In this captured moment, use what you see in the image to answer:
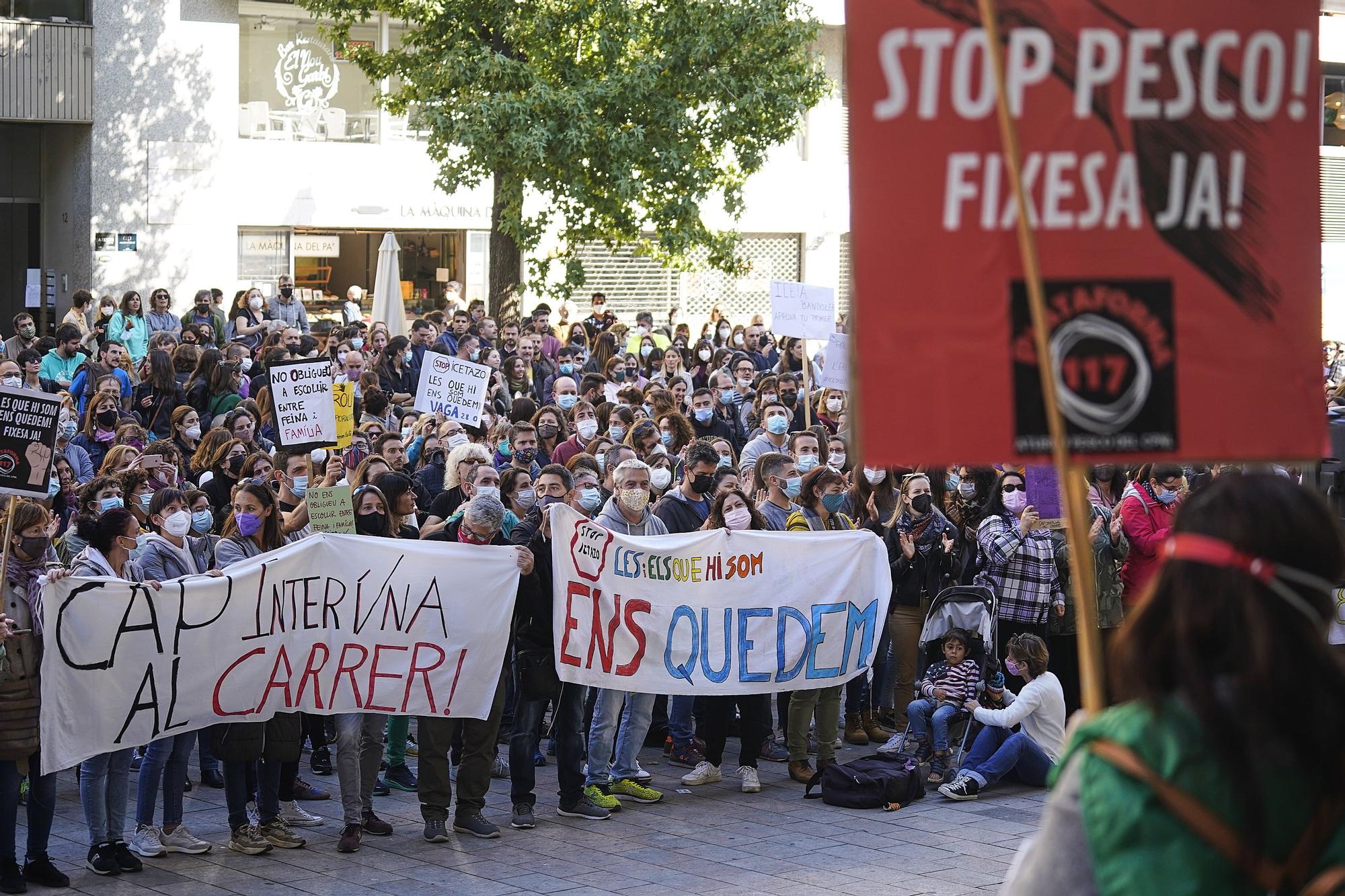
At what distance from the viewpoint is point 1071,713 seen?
11.6 m

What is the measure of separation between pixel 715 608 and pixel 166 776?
3.24 meters

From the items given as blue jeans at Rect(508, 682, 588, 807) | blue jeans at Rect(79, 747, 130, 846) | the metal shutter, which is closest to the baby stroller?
blue jeans at Rect(508, 682, 588, 807)

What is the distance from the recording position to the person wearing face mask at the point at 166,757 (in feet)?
26.6

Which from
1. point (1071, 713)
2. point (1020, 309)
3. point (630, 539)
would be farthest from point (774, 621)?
point (1020, 309)

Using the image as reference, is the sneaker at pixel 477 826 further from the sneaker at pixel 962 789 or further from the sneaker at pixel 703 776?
the sneaker at pixel 962 789

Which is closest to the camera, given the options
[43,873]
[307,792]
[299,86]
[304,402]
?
[43,873]

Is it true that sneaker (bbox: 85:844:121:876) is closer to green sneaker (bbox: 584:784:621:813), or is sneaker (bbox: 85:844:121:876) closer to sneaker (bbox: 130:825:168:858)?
sneaker (bbox: 130:825:168:858)

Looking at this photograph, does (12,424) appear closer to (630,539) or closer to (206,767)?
(206,767)

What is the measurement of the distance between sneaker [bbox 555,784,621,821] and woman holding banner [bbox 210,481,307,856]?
1.49m

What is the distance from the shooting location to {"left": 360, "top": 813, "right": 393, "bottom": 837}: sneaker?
868 centimetres

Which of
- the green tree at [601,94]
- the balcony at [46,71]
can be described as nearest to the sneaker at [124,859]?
the green tree at [601,94]

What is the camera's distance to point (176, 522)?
848 centimetres

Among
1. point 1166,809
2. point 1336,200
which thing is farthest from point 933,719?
point 1336,200

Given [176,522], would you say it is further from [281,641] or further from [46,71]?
[46,71]
